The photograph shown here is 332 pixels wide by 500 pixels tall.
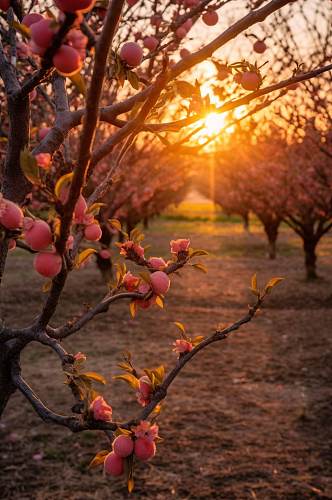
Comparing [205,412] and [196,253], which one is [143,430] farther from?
[205,412]

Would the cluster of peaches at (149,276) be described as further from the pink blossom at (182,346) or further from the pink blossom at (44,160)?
the pink blossom at (44,160)

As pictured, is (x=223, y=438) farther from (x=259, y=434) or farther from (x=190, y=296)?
(x=190, y=296)

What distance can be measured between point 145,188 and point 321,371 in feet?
28.3

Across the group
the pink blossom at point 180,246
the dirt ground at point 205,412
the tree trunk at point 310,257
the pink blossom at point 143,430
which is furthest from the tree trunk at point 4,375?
the tree trunk at point 310,257

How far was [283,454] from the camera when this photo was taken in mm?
5266

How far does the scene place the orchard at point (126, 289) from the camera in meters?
1.31

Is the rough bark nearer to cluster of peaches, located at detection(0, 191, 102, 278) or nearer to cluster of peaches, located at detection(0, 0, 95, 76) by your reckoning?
cluster of peaches, located at detection(0, 191, 102, 278)

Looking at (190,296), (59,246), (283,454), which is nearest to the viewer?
(59,246)

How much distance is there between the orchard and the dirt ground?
27 mm

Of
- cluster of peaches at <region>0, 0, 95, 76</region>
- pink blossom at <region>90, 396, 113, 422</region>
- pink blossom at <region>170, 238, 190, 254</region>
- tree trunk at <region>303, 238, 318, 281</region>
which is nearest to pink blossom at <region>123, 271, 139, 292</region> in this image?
pink blossom at <region>170, 238, 190, 254</region>

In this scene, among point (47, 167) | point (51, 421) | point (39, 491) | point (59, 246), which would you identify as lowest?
point (39, 491)

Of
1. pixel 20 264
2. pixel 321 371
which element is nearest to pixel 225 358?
pixel 321 371

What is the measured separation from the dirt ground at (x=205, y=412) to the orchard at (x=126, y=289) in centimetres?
3

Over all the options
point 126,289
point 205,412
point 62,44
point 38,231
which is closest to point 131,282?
point 126,289
